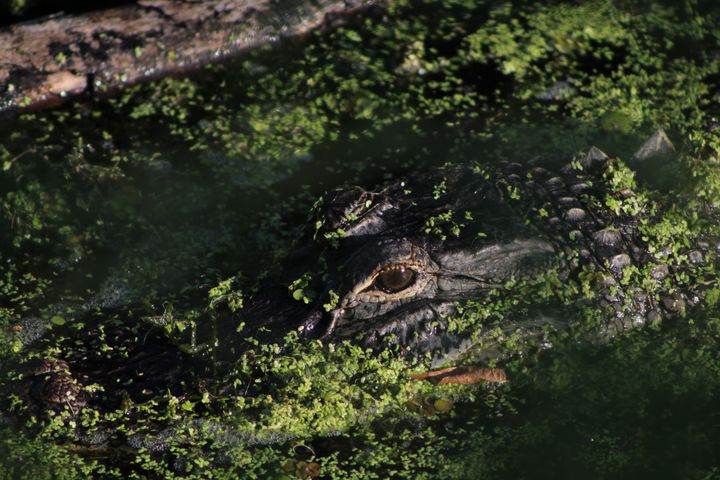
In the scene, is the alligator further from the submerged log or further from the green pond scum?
the submerged log

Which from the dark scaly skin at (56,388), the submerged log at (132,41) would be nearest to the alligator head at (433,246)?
the dark scaly skin at (56,388)

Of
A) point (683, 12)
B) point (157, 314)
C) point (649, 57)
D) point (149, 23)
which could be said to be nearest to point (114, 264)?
point (157, 314)

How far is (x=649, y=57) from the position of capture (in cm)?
689

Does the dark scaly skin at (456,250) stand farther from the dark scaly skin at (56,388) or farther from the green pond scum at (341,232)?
the dark scaly skin at (56,388)

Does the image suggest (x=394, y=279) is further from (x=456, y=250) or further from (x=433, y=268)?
(x=456, y=250)

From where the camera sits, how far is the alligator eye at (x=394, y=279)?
4.30m

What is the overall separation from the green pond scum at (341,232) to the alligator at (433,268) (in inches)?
2.3

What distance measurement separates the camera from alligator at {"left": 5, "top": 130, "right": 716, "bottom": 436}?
429cm

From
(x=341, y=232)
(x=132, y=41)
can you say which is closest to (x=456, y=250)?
(x=341, y=232)

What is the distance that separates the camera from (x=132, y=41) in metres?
6.64

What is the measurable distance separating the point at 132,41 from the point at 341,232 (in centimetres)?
298

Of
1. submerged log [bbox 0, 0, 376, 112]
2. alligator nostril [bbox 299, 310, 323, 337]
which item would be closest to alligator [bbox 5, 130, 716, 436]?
alligator nostril [bbox 299, 310, 323, 337]

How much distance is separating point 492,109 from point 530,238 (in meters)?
2.12

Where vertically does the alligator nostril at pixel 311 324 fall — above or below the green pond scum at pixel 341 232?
above
